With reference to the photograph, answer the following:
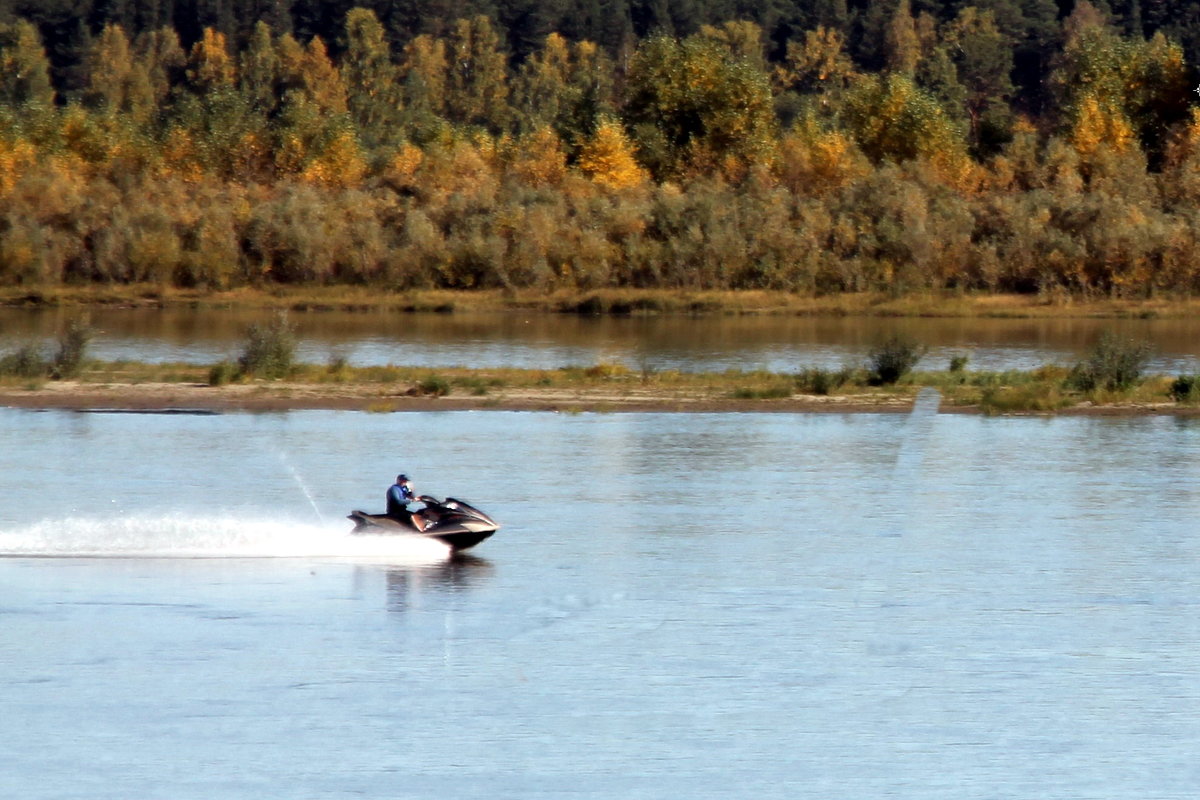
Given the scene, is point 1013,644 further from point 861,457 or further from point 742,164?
point 742,164

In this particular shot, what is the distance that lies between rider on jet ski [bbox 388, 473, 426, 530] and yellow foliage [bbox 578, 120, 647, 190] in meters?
83.5

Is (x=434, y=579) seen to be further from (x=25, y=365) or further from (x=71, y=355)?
(x=25, y=365)

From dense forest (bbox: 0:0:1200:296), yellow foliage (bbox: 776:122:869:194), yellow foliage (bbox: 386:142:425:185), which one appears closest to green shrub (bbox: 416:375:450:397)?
dense forest (bbox: 0:0:1200:296)

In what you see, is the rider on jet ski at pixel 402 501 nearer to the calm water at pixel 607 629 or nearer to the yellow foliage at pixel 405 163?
the calm water at pixel 607 629

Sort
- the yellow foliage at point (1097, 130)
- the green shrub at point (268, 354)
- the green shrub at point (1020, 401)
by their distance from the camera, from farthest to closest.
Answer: the yellow foliage at point (1097, 130) < the green shrub at point (268, 354) < the green shrub at point (1020, 401)

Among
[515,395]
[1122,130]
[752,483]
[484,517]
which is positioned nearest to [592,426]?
[515,395]

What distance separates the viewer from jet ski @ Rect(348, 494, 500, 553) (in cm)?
2748

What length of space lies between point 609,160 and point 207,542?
276 ft

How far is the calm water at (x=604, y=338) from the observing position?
6034 cm

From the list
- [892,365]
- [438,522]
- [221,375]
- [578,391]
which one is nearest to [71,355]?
[221,375]

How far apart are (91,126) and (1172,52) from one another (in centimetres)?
6553

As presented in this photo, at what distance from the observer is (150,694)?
20719 mm

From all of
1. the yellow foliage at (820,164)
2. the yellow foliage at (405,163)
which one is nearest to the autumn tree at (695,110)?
the yellow foliage at (820,164)

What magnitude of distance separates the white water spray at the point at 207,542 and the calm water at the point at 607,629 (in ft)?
0.21
